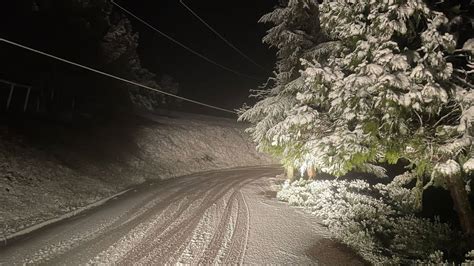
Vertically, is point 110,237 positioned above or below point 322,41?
below

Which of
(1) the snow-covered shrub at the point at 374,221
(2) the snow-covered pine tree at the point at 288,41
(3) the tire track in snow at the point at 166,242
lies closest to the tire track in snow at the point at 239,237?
(3) the tire track in snow at the point at 166,242

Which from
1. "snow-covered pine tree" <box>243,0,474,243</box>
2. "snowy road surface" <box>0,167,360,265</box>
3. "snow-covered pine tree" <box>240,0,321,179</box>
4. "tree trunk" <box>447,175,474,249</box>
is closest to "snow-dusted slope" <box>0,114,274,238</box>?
"snowy road surface" <box>0,167,360,265</box>

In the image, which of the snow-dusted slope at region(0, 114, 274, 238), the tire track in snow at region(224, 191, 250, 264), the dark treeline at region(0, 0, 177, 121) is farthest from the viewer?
the dark treeline at region(0, 0, 177, 121)

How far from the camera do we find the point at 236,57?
248ft

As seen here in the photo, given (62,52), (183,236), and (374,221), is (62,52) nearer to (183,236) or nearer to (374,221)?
(183,236)

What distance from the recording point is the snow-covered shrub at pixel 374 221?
28.7 feet

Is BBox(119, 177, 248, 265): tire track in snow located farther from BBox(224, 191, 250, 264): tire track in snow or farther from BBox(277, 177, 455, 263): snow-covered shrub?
BBox(277, 177, 455, 263): snow-covered shrub

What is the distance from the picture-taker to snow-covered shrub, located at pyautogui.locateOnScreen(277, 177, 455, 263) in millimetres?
8758

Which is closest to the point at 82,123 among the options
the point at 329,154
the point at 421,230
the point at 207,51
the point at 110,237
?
the point at 110,237

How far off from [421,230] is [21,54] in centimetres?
2274

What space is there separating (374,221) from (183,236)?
20.4 feet

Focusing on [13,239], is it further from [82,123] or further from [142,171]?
[82,123]

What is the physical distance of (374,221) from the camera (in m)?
10.7

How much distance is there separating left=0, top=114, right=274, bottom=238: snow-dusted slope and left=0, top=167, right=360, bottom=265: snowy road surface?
1.63 m
